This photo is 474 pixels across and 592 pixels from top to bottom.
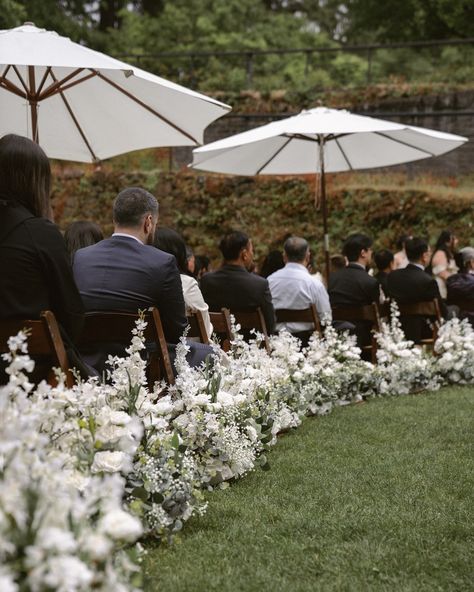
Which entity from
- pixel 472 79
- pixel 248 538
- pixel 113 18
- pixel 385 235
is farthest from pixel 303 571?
pixel 113 18

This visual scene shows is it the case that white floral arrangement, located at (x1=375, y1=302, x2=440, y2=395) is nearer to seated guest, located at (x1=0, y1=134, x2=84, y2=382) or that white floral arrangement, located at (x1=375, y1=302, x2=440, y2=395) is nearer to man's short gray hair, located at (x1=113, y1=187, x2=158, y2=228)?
man's short gray hair, located at (x1=113, y1=187, x2=158, y2=228)

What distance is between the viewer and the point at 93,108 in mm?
8281

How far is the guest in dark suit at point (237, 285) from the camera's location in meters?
7.71

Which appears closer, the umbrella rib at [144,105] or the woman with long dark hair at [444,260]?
the umbrella rib at [144,105]

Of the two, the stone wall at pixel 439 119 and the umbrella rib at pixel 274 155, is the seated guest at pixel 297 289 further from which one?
the stone wall at pixel 439 119

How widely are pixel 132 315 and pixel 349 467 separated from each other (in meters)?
1.73

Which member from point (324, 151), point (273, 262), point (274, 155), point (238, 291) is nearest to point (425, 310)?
point (273, 262)

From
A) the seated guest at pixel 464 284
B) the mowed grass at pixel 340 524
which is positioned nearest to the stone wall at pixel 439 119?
the seated guest at pixel 464 284

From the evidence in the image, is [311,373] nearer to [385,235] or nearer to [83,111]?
[83,111]

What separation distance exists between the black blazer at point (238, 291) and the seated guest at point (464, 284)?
421cm

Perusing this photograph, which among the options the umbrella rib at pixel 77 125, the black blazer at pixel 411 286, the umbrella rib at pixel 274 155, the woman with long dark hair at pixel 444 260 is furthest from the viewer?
the woman with long dark hair at pixel 444 260

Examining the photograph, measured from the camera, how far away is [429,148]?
11531mm

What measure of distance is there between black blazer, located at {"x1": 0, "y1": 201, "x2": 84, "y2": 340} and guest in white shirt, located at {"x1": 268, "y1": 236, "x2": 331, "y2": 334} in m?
4.65

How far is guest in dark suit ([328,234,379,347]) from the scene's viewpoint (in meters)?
9.77
